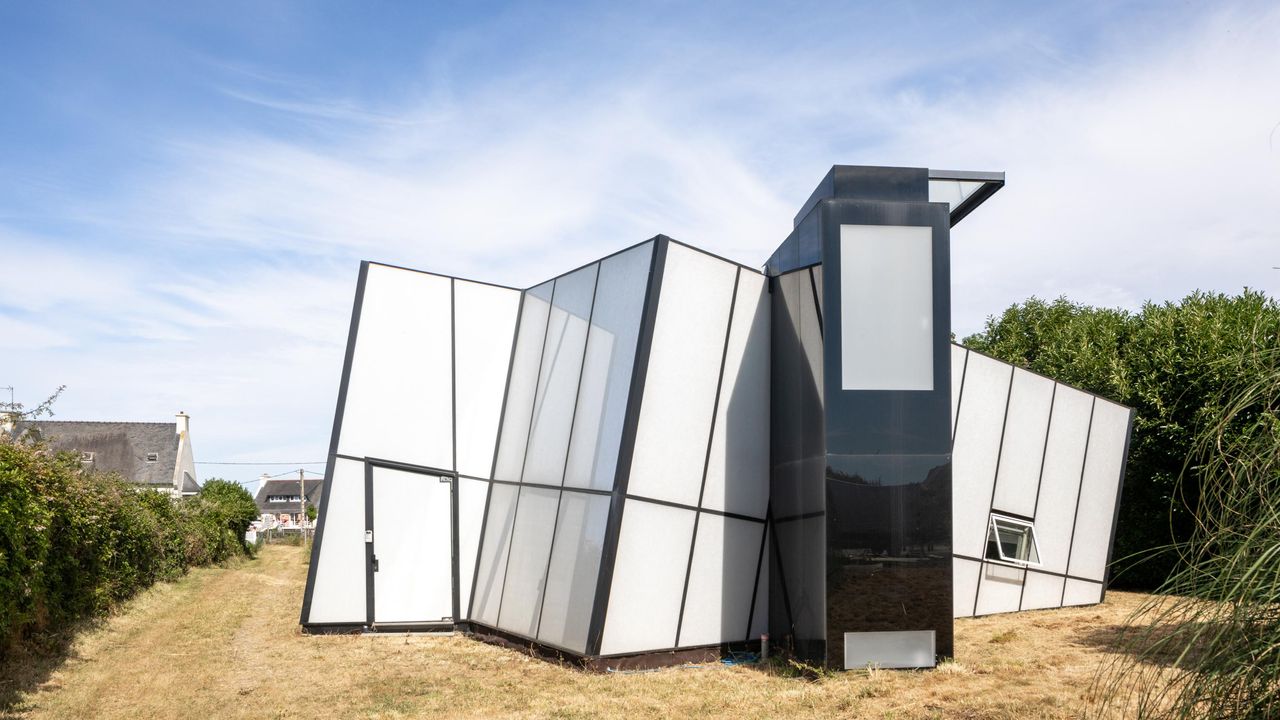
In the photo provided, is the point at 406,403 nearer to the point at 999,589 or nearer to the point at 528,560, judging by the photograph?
the point at 528,560

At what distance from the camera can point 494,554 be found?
11.8 meters

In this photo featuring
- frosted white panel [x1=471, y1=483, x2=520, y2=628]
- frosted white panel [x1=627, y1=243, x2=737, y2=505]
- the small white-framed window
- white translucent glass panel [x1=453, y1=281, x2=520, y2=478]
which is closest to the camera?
frosted white panel [x1=627, y1=243, x2=737, y2=505]

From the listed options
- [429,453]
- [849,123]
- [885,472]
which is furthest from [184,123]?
[885,472]

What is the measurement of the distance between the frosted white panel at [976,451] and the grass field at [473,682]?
121 centimetres

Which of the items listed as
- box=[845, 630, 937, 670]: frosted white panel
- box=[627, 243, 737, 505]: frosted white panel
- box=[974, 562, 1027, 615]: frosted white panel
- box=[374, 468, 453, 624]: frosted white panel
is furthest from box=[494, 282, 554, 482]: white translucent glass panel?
box=[974, 562, 1027, 615]: frosted white panel

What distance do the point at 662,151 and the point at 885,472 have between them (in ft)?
14.7

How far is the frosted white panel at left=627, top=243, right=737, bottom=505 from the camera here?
950 cm

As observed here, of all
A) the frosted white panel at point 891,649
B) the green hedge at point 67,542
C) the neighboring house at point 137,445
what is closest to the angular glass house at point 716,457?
the frosted white panel at point 891,649

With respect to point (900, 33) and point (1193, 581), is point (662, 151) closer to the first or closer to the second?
point (900, 33)

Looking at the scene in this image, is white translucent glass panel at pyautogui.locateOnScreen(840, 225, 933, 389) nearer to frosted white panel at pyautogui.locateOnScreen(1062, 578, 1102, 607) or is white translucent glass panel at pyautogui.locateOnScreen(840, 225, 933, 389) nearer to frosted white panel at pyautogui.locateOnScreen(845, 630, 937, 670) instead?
frosted white panel at pyautogui.locateOnScreen(845, 630, 937, 670)

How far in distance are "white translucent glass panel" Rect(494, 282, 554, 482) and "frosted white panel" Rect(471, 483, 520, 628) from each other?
0.31 metres

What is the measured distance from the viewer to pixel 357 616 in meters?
11.5

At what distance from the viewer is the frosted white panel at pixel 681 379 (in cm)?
950

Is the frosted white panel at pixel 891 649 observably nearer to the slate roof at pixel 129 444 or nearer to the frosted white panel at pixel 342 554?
the frosted white panel at pixel 342 554
